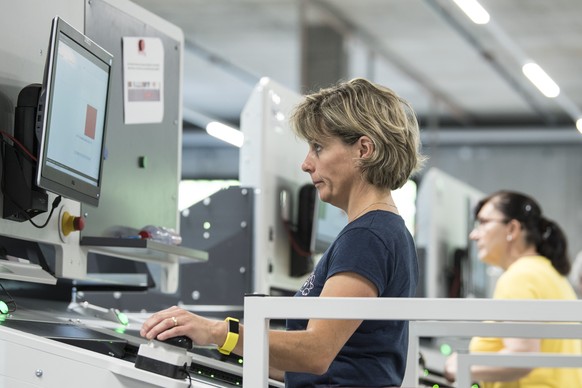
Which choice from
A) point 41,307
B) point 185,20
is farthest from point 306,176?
point 185,20

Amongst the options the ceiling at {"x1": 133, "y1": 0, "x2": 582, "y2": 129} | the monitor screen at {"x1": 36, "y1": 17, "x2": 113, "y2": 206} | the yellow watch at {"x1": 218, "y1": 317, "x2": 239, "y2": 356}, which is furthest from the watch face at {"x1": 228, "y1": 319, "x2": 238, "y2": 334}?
the ceiling at {"x1": 133, "y1": 0, "x2": 582, "y2": 129}

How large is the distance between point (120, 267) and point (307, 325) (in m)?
1.83

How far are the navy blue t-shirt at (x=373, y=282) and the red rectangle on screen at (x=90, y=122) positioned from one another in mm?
976

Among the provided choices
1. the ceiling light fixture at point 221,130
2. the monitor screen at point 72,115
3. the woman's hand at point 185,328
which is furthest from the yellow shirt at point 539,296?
the ceiling light fixture at point 221,130

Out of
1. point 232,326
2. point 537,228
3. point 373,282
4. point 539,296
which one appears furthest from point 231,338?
point 537,228

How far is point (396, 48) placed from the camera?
11383 mm

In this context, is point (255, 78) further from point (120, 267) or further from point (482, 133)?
point (120, 267)

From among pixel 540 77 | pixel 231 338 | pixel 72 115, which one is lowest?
pixel 231 338

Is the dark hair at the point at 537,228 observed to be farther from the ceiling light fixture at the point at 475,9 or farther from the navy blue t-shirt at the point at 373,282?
the navy blue t-shirt at the point at 373,282

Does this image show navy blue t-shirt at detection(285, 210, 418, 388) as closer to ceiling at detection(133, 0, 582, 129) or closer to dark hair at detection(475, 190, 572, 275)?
dark hair at detection(475, 190, 572, 275)

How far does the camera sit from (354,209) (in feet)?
8.23

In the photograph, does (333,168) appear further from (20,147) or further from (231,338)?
(20,147)

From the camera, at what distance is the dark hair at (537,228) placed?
484 centimetres

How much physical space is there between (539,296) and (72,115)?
214 centimetres
